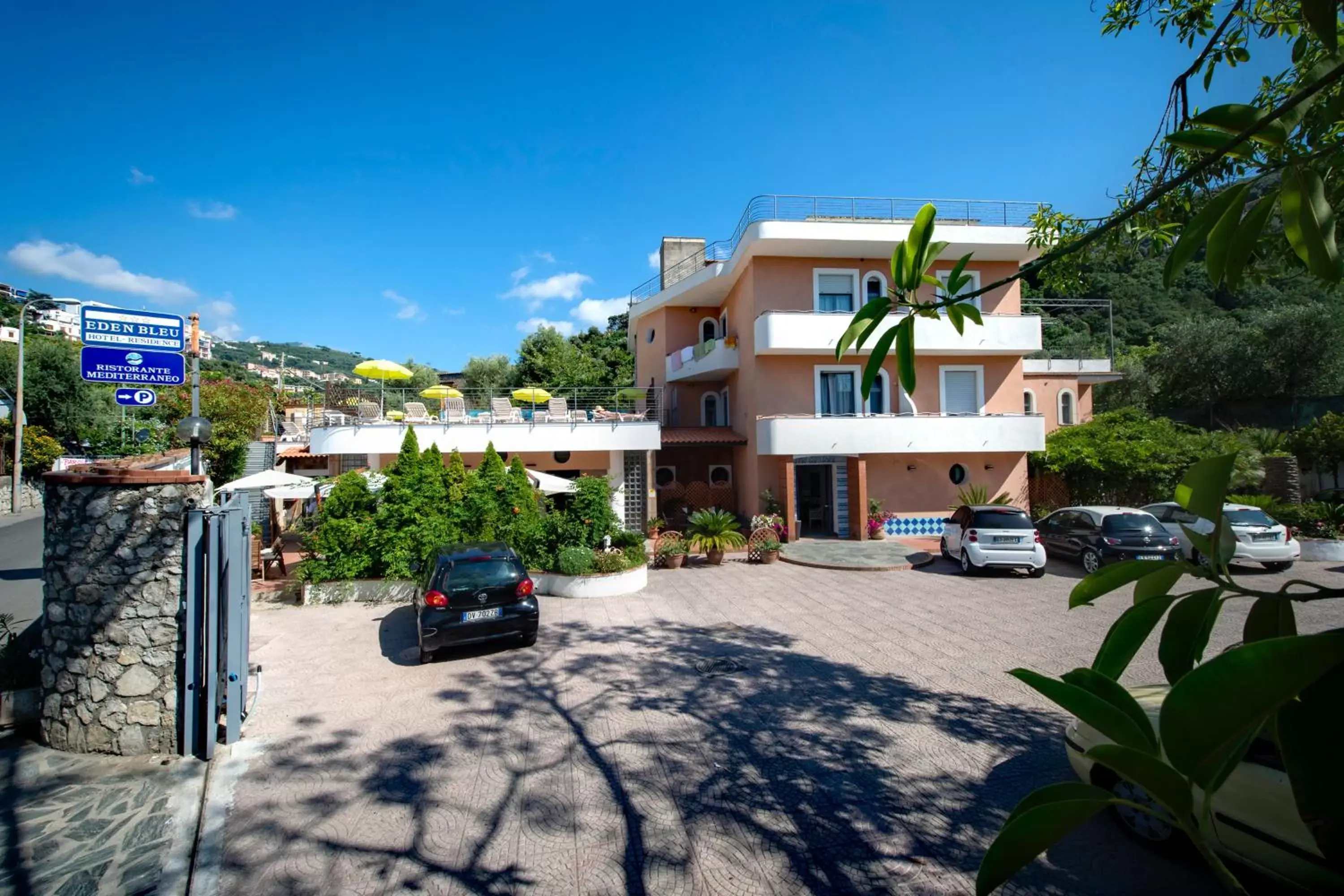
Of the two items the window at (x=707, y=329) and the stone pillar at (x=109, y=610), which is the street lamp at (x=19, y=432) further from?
the window at (x=707, y=329)

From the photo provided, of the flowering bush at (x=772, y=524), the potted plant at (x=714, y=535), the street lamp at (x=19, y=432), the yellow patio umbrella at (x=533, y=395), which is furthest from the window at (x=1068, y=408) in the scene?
the street lamp at (x=19, y=432)

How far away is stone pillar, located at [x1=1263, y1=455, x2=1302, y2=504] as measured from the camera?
16500 mm

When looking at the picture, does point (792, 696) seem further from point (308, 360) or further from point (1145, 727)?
point (308, 360)

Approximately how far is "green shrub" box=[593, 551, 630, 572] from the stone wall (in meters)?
29.5

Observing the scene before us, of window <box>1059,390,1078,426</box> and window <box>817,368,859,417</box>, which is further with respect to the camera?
window <box>1059,390,1078,426</box>

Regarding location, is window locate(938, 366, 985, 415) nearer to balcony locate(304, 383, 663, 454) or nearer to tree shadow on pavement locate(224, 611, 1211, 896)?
balcony locate(304, 383, 663, 454)

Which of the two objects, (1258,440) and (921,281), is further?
(1258,440)

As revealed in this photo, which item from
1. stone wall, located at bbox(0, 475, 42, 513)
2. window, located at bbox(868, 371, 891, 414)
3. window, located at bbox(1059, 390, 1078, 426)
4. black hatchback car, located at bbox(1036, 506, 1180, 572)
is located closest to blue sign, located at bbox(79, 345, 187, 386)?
black hatchback car, located at bbox(1036, 506, 1180, 572)

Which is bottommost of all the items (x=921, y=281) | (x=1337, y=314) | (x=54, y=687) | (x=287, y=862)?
(x=287, y=862)

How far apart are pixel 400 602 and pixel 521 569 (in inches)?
179

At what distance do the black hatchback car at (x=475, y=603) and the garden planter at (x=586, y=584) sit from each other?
3275mm

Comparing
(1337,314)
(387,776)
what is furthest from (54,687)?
(1337,314)

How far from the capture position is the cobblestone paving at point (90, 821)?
4156 mm

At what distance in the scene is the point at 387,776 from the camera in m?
5.41
